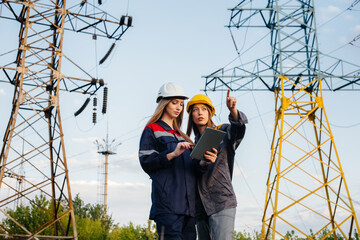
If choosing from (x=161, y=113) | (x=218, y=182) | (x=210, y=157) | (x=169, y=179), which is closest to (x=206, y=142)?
(x=210, y=157)

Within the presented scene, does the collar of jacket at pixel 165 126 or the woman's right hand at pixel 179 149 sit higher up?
the collar of jacket at pixel 165 126

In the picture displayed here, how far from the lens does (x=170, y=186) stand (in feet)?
9.19

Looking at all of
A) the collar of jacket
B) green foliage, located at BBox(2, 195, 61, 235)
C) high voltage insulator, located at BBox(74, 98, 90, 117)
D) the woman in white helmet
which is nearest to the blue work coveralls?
the woman in white helmet

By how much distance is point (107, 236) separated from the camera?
16.8 meters

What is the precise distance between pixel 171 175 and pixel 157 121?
50cm

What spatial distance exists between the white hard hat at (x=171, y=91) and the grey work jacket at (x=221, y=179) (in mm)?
399

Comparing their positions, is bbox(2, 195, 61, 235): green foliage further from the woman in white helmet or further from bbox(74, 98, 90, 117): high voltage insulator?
the woman in white helmet

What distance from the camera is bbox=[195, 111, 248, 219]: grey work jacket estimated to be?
9.84 ft

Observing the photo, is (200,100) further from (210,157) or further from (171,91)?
(210,157)

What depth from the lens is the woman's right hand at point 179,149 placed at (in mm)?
2709

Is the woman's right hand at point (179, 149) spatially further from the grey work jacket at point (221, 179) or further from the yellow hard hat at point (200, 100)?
the yellow hard hat at point (200, 100)

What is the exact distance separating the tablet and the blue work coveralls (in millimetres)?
177

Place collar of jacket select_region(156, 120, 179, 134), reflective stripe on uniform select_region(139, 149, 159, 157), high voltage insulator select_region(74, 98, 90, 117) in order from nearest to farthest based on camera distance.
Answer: reflective stripe on uniform select_region(139, 149, 159, 157) < collar of jacket select_region(156, 120, 179, 134) < high voltage insulator select_region(74, 98, 90, 117)

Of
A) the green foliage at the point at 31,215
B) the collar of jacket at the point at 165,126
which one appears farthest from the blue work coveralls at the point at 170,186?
the green foliage at the point at 31,215
